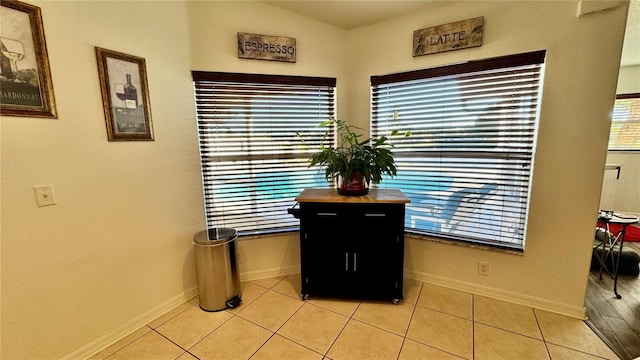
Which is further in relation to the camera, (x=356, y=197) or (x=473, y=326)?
(x=356, y=197)

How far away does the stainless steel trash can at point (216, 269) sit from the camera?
1.95 metres

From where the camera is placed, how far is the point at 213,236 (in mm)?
2018

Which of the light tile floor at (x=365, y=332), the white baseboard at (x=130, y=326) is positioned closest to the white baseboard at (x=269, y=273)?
the light tile floor at (x=365, y=332)

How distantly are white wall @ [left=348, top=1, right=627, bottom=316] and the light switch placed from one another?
2603 millimetres

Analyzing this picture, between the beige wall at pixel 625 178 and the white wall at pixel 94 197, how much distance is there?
587 cm

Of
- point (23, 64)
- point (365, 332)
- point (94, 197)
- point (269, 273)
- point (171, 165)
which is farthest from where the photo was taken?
point (269, 273)

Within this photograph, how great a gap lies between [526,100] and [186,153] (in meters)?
2.64

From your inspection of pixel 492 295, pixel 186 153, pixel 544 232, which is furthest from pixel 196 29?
pixel 492 295

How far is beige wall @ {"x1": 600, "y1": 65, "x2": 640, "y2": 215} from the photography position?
12.8ft

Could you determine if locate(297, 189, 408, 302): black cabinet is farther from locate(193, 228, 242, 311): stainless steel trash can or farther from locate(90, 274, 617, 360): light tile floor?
locate(193, 228, 242, 311): stainless steel trash can

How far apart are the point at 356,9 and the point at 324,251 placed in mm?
2024

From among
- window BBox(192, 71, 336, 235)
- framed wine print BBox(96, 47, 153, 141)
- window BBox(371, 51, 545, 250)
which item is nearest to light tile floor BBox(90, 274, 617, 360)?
window BBox(371, 51, 545, 250)

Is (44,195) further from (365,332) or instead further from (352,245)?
(365,332)

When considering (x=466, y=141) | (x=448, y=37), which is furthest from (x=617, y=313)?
(x=448, y=37)
